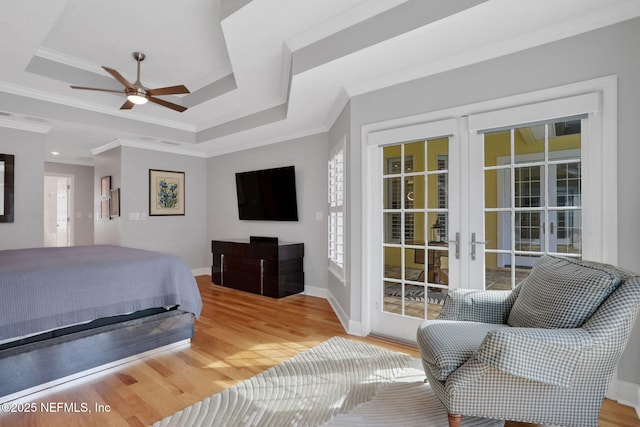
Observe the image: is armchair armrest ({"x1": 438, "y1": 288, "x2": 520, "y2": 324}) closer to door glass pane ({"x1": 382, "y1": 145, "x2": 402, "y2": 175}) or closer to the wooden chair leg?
the wooden chair leg

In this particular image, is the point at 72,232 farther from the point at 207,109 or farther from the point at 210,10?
the point at 210,10

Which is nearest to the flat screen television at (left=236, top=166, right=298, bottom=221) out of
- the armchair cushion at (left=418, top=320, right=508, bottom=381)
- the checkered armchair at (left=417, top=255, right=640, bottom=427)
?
the armchair cushion at (left=418, top=320, right=508, bottom=381)

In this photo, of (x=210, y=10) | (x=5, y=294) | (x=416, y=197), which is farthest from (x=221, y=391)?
(x=210, y=10)

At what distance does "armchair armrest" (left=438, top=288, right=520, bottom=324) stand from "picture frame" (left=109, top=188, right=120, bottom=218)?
16.6ft

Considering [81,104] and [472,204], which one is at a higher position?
[81,104]

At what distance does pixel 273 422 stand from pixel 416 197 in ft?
6.44

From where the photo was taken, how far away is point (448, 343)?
1.65 m

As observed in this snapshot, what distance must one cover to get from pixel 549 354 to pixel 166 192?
18.6 ft

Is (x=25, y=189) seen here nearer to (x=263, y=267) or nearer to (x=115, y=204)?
(x=115, y=204)

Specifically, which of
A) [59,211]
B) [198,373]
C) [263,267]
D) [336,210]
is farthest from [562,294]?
[59,211]

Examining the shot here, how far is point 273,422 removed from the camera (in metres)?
1.79

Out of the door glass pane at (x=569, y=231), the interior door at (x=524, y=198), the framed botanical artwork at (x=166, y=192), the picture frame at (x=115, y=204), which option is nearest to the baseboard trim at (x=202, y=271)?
the framed botanical artwork at (x=166, y=192)

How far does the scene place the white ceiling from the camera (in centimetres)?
212

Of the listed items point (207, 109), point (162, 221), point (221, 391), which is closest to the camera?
point (221, 391)
